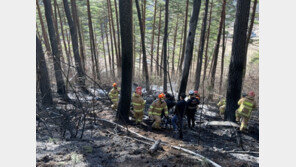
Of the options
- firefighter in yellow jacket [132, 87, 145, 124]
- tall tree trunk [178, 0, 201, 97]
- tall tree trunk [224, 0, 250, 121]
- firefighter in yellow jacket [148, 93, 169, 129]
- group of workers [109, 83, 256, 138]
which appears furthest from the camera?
tall tree trunk [178, 0, 201, 97]

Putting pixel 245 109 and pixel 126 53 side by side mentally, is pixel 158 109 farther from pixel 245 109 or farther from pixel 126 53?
pixel 245 109

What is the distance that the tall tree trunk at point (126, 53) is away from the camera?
6707mm

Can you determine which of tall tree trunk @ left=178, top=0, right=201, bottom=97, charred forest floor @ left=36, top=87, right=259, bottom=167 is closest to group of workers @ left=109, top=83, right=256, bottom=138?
charred forest floor @ left=36, top=87, right=259, bottom=167

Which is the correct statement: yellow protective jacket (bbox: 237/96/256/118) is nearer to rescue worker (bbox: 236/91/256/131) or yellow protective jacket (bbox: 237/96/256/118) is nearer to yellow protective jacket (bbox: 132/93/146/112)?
rescue worker (bbox: 236/91/256/131)

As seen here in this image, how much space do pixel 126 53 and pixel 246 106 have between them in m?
4.65

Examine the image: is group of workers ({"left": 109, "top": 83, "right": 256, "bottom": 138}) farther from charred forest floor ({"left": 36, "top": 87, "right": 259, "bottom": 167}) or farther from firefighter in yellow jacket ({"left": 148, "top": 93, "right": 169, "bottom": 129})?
charred forest floor ({"left": 36, "top": 87, "right": 259, "bottom": 167})

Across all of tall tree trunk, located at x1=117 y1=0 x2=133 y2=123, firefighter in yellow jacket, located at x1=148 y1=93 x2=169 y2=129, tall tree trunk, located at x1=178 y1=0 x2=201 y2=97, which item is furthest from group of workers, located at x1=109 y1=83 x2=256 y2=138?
tall tree trunk, located at x1=178 y1=0 x2=201 y2=97

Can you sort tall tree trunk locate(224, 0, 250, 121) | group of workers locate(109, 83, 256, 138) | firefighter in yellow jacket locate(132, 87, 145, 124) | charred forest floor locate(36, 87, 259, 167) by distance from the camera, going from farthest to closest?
firefighter in yellow jacket locate(132, 87, 145, 124), group of workers locate(109, 83, 256, 138), tall tree trunk locate(224, 0, 250, 121), charred forest floor locate(36, 87, 259, 167)

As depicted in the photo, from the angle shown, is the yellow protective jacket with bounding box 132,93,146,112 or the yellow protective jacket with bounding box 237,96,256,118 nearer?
the yellow protective jacket with bounding box 237,96,256,118

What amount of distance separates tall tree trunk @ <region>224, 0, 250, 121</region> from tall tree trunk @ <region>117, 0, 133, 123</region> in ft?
11.8

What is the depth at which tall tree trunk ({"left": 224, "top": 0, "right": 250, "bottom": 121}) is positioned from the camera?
6.70m

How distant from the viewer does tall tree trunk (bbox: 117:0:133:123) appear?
264 inches

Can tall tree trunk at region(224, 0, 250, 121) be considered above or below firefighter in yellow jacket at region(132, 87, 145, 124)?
above

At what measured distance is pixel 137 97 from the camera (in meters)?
7.73
